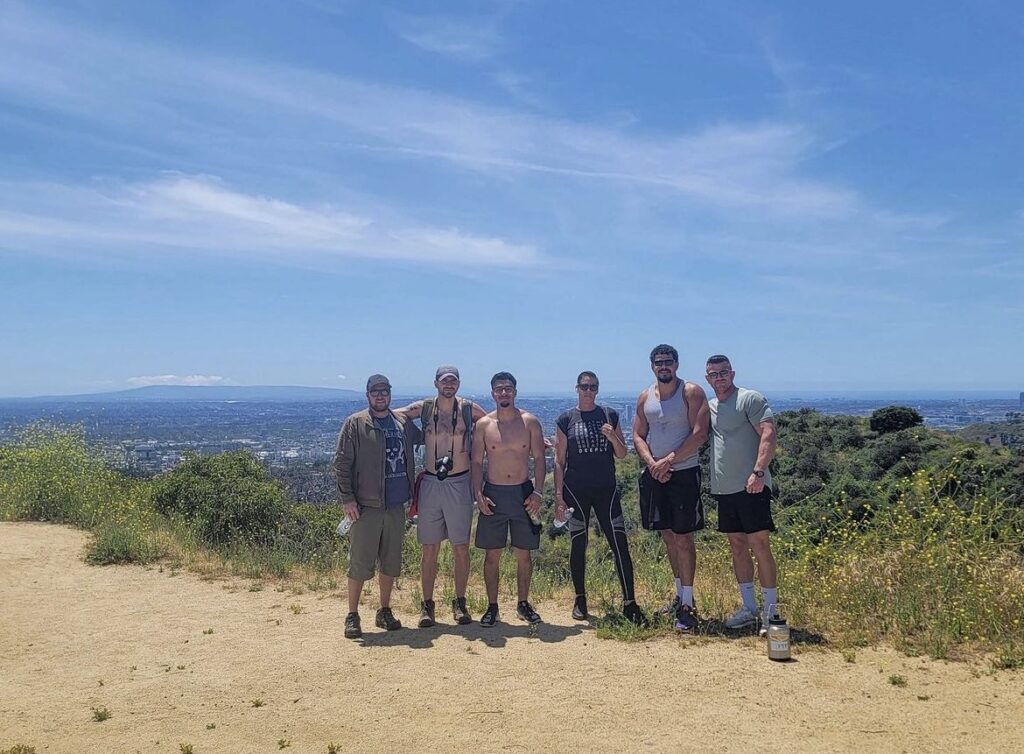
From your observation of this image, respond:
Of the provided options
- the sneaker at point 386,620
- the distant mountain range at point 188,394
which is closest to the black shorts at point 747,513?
the sneaker at point 386,620

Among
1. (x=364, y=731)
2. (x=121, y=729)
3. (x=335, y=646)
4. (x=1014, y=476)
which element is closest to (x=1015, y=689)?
(x=364, y=731)

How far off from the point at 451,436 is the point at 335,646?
73.1 inches

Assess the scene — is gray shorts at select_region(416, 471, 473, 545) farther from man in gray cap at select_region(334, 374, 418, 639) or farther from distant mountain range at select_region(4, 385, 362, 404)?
distant mountain range at select_region(4, 385, 362, 404)

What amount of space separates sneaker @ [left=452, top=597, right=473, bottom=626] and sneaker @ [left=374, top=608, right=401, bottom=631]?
478 mm

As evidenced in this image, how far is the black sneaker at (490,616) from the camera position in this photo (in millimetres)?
6164

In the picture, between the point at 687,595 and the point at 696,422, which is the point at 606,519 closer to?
the point at 687,595

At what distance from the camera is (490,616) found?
20.3 feet

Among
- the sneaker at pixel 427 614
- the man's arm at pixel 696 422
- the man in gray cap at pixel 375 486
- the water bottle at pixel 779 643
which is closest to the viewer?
the water bottle at pixel 779 643

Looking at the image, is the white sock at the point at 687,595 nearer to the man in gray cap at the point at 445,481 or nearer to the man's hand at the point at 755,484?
the man's hand at the point at 755,484

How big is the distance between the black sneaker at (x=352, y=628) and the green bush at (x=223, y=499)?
4132 mm

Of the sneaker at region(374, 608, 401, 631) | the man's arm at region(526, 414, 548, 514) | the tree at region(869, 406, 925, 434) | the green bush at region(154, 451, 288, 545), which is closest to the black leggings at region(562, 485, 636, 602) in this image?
Result: the man's arm at region(526, 414, 548, 514)

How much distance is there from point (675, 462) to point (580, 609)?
5.09 feet

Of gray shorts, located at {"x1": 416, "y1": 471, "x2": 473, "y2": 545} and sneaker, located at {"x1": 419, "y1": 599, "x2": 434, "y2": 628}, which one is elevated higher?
gray shorts, located at {"x1": 416, "y1": 471, "x2": 473, "y2": 545}

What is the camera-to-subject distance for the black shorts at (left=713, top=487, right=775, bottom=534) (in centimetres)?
556
